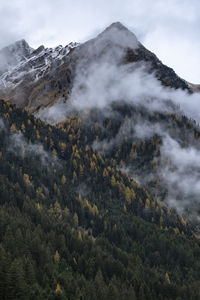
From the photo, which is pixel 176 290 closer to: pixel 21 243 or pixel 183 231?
pixel 21 243

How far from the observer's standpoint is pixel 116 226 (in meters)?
157

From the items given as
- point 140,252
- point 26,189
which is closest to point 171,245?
point 140,252

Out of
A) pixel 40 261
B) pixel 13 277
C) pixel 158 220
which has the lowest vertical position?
pixel 158 220

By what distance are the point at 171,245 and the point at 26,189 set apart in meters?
81.5

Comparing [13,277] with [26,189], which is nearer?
[13,277]

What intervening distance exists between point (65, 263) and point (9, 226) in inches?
889

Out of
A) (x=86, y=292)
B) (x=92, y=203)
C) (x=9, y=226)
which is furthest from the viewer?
(x=92, y=203)

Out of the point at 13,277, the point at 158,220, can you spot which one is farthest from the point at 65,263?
the point at 158,220

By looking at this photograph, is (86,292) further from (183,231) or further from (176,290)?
(183,231)

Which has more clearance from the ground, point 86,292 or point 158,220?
point 86,292

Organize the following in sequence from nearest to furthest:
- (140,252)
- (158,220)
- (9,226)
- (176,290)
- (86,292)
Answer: (86,292), (9,226), (176,290), (140,252), (158,220)

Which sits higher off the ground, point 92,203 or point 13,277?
point 13,277

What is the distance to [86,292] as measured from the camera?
77.9 m

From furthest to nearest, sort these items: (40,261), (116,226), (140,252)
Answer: (116,226), (140,252), (40,261)
